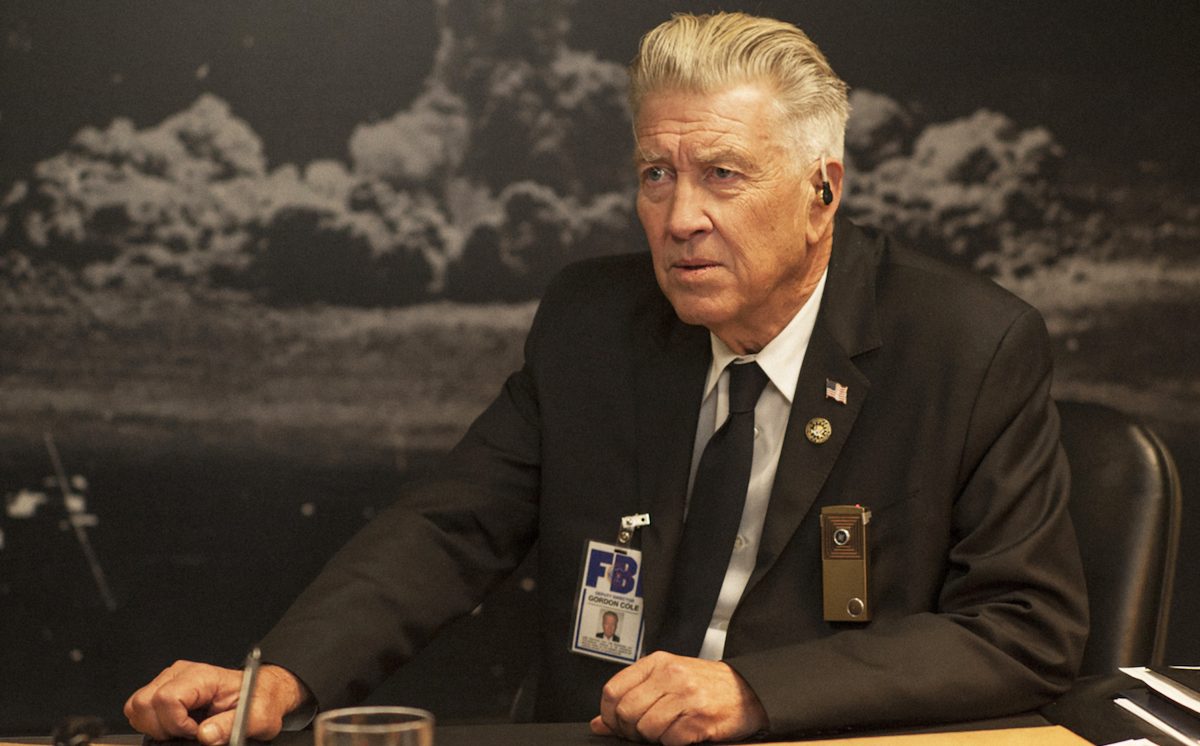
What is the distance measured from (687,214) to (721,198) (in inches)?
2.5

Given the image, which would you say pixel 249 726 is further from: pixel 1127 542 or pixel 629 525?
pixel 1127 542

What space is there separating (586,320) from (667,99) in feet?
1.56

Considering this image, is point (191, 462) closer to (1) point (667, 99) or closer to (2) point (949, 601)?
(1) point (667, 99)

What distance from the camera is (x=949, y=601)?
207 centimetres

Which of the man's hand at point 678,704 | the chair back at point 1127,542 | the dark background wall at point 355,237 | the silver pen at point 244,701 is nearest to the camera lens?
the silver pen at point 244,701

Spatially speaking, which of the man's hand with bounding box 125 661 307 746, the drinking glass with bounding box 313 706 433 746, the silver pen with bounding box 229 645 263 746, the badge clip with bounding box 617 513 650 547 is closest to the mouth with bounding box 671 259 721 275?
the badge clip with bounding box 617 513 650 547

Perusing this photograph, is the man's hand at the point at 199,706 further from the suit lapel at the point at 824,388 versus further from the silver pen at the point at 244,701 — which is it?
the suit lapel at the point at 824,388

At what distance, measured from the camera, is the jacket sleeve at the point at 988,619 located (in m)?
1.74

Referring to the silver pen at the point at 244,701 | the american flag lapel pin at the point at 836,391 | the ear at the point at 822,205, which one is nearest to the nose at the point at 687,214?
the ear at the point at 822,205

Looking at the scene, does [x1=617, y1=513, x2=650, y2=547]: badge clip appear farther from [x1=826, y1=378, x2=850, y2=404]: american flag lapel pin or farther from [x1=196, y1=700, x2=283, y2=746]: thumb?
[x1=196, y1=700, x2=283, y2=746]: thumb

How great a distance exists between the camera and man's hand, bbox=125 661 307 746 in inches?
66.7

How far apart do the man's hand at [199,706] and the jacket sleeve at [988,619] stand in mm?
610

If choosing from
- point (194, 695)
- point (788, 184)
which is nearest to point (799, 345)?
point (788, 184)

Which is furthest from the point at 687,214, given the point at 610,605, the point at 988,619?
the point at 988,619
